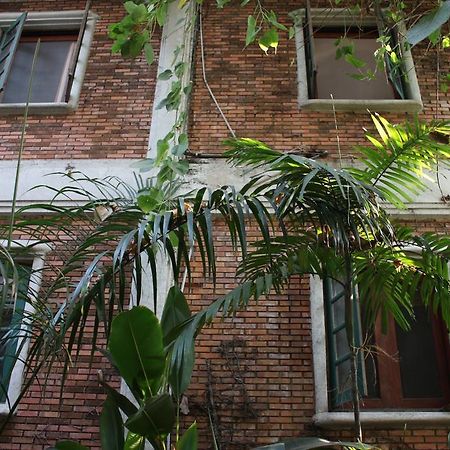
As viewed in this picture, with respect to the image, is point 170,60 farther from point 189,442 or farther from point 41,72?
point 189,442

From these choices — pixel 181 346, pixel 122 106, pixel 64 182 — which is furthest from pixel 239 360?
pixel 122 106

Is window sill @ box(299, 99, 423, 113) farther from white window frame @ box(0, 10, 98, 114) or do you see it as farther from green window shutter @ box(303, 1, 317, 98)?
white window frame @ box(0, 10, 98, 114)

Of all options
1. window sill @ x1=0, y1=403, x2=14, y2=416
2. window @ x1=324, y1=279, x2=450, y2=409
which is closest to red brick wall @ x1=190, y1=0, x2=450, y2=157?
window @ x1=324, y1=279, x2=450, y2=409

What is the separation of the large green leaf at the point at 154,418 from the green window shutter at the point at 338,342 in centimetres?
165

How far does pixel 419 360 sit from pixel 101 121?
3.88 meters

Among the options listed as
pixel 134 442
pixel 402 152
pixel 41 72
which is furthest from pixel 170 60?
pixel 134 442

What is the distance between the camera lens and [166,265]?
5.09m

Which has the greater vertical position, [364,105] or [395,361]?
[364,105]

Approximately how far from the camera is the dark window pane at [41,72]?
6680 millimetres

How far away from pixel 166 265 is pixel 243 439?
1.57 metres

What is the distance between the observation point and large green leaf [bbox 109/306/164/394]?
10.0 ft

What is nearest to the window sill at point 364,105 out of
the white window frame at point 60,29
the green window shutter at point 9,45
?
the white window frame at point 60,29

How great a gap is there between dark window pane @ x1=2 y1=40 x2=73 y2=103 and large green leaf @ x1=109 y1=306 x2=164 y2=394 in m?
4.18

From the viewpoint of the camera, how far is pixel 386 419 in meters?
4.36
